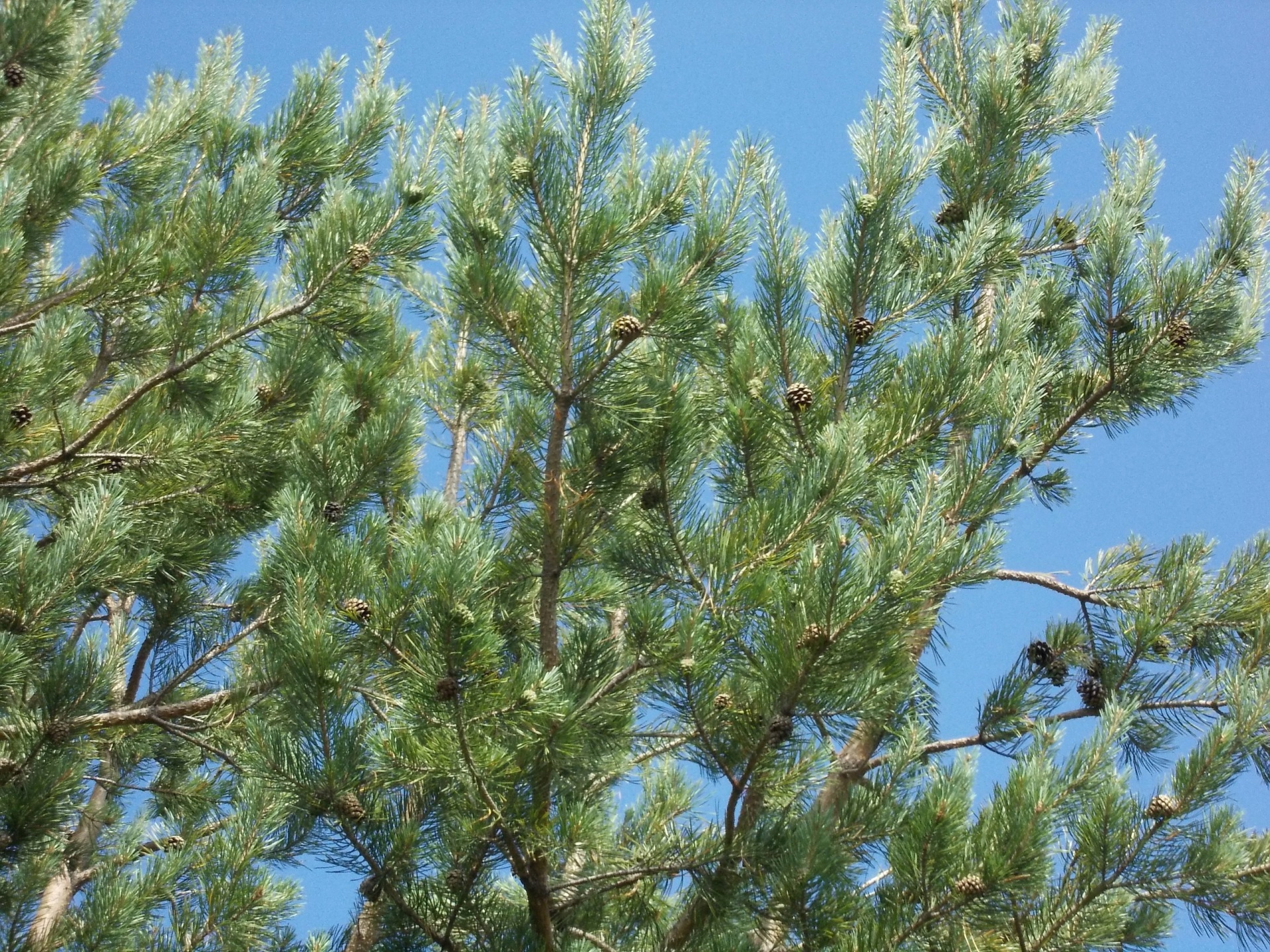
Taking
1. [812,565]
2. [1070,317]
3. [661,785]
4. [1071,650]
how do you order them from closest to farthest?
[812,565] < [1071,650] < [1070,317] < [661,785]

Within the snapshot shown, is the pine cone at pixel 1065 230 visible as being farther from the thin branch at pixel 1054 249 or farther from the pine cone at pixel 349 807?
the pine cone at pixel 349 807

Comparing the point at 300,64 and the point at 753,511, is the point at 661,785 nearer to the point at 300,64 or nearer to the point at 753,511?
the point at 753,511

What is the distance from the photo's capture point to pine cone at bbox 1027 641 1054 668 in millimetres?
3328

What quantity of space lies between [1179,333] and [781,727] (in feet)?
5.30

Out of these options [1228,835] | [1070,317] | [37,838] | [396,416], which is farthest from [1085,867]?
[37,838]

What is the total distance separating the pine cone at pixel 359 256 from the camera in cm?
359

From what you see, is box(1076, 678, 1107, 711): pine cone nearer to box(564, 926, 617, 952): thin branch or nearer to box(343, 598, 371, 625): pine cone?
box(564, 926, 617, 952): thin branch

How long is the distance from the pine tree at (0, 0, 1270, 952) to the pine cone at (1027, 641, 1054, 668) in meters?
0.01

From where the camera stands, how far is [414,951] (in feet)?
9.40

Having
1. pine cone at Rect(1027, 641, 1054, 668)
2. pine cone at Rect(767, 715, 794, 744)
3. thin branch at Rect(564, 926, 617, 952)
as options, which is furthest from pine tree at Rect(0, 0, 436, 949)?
pine cone at Rect(1027, 641, 1054, 668)

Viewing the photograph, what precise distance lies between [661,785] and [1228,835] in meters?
1.86

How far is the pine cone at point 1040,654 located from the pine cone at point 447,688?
1618mm

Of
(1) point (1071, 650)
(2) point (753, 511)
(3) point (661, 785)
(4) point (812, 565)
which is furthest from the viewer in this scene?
(3) point (661, 785)

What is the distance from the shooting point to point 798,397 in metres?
2.93
